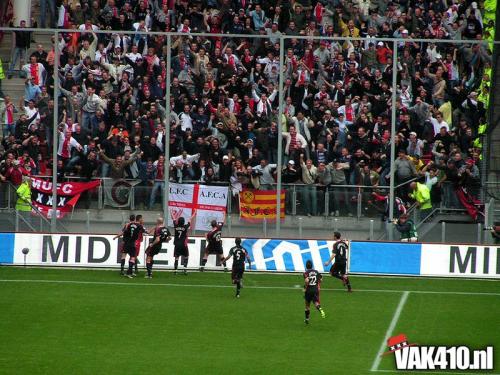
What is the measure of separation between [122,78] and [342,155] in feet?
22.5

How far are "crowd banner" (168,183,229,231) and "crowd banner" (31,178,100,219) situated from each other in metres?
2.42

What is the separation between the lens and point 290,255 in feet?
115

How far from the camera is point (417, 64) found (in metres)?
35.4

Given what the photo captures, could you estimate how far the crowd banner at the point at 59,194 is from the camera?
35.6 meters

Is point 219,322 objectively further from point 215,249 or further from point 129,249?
point 215,249

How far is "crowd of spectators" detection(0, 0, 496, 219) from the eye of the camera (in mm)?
35156

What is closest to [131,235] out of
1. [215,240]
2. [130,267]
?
[130,267]

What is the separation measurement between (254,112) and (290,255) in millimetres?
4349

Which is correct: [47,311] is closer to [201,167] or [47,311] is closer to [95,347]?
[95,347]

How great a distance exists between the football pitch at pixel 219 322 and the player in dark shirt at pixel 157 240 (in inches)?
24.5

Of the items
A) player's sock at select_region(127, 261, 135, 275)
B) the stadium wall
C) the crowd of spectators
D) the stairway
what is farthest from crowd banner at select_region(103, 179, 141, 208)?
the stairway

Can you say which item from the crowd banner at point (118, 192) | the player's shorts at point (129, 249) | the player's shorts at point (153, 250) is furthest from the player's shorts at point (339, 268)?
the crowd banner at point (118, 192)

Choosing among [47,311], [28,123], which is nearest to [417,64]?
[28,123]

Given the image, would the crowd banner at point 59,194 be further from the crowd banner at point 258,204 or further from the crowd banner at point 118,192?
the crowd banner at point 258,204
